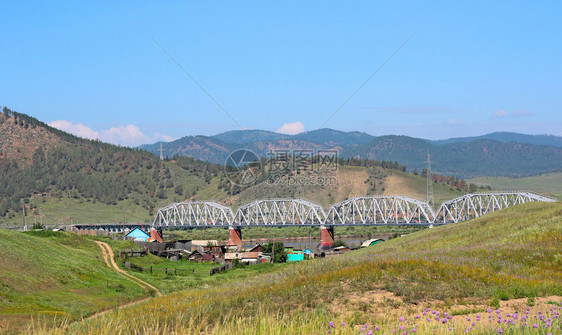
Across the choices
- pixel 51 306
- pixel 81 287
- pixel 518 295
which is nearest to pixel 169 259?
pixel 81 287

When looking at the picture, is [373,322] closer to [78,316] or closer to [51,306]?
[78,316]

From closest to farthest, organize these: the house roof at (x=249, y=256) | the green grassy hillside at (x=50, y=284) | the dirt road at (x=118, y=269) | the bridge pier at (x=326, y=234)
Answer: the green grassy hillside at (x=50, y=284) → the dirt road at (x=118, y=269) → the house roof at (x=249, y=256) → the bridge pier at (x=326, y=234)

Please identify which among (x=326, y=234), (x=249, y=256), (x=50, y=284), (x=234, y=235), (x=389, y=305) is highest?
(x=389, y=305)

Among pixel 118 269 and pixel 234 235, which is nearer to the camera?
pixel 118 269

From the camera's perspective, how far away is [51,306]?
33062mm

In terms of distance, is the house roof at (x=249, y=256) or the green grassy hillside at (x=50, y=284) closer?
the green grassy hillside at (x=50, y=284)

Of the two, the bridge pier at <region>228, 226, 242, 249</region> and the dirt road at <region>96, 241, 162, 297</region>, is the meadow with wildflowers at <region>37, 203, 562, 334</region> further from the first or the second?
the bridge pier at <region>228, 226, 242, 249</region>

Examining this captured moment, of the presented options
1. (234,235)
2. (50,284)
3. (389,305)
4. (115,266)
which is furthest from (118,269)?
(234,235)

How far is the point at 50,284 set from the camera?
131ft

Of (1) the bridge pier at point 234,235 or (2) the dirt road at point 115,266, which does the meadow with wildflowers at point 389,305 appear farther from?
(1) the bridge pier at point 234,235

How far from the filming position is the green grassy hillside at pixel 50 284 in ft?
102

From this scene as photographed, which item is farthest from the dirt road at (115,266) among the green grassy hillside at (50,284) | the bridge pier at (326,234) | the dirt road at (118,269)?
the bridge pier at (326,234)

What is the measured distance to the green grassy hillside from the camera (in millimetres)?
31141

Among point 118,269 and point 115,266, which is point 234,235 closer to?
point 115,266
